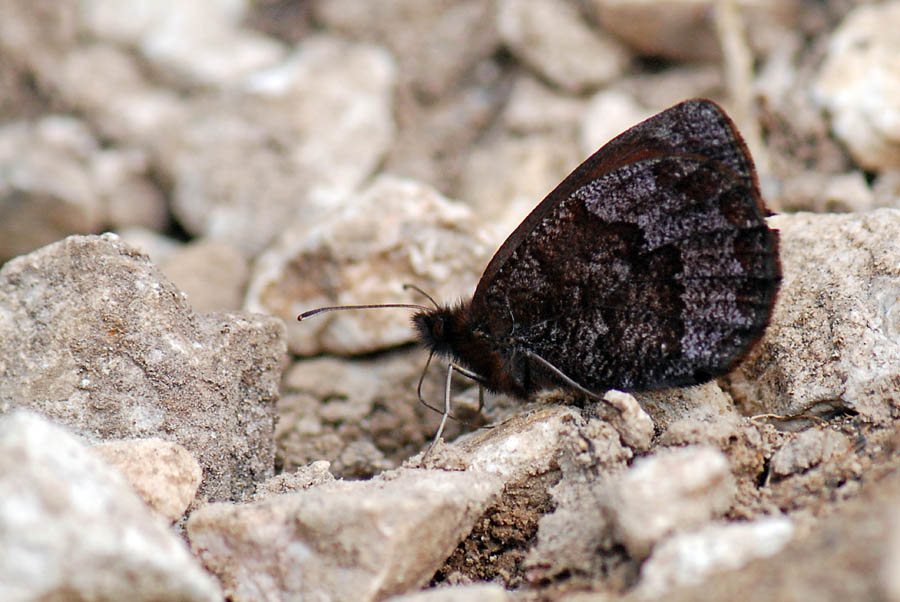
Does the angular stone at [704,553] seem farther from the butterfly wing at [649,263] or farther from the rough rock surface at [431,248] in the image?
the butterfly wing at [649,263]

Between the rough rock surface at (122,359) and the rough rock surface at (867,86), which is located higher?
the rough rock surface at (867,86)

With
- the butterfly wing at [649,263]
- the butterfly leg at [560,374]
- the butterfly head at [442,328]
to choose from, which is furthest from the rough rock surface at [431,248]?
the butterfly head at [442,328]

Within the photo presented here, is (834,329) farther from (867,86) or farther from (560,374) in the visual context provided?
(867,86)

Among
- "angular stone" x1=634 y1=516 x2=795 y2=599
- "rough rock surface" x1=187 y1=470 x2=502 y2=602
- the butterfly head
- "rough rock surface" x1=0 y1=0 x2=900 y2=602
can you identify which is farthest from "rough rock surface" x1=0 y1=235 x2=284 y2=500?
"angular stone" x1=634 y1=516 x2=795 y2=599

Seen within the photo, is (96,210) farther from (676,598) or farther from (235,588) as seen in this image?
(676,598)

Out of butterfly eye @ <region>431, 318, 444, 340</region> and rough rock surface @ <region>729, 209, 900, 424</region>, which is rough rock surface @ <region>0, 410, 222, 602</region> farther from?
rough rock surface @ <region>729, 209, 900, 424</region>

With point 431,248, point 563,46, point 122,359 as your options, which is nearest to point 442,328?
point 431,248
